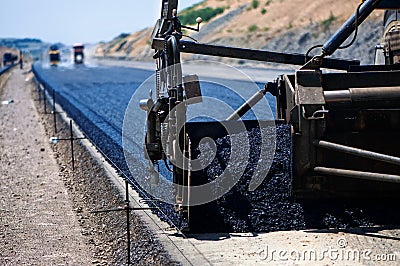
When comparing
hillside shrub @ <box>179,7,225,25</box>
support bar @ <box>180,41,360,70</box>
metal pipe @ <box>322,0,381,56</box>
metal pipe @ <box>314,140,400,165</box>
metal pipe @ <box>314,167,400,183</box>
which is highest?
hillside shrub @ <box>179,7,225,25</box>

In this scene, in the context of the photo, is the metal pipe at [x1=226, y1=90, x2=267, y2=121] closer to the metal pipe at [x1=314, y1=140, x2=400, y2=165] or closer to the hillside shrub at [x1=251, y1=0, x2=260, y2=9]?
the metal pipe at [x1=314, y1=140, x2=400, y2=165]

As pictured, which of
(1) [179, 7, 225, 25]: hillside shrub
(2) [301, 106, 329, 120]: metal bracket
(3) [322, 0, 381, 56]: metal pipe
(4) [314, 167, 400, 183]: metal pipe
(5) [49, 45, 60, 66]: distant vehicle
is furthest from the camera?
(1) [179, 7, 225, 25]: hillside shrub

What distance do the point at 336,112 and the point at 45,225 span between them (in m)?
Result: 3.92

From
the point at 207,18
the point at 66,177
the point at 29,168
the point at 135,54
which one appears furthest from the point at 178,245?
the point at 135,54

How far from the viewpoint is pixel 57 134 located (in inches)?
735

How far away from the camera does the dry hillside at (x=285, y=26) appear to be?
4640 cm

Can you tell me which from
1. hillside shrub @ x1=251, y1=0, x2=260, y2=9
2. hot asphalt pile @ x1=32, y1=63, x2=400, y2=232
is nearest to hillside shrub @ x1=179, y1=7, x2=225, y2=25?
hillside shrub @ x1=251, y1=0, x2=260, y2=9

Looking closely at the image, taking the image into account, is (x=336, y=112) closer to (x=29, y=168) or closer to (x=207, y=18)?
(x=29, y=168)

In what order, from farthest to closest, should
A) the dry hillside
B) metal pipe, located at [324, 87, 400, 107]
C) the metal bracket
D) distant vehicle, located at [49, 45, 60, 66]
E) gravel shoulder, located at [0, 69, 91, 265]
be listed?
distant vehicle, located at [49, 45, 60, 66]
the dry hillside
gravel shoulder, located at [0, 69, 91, 265]
metal pipe, located at [324, 87, 400, 107]
the metal bracket

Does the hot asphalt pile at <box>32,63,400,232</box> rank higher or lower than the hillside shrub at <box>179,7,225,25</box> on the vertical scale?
lower

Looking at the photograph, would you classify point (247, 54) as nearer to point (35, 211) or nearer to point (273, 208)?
point (273, 208)

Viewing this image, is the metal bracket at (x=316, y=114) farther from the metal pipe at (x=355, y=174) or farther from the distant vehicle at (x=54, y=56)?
the distant vehicle at (x=54, y=56)

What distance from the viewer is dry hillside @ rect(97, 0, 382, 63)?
46.4 meters

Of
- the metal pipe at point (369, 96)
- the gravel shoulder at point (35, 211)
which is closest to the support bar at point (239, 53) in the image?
the metal pipe at point (369, 96)
